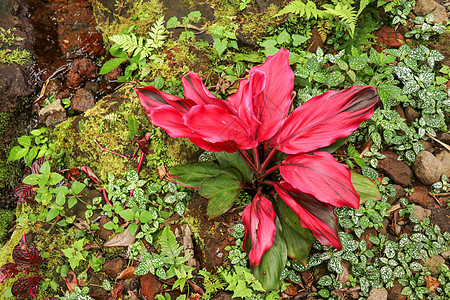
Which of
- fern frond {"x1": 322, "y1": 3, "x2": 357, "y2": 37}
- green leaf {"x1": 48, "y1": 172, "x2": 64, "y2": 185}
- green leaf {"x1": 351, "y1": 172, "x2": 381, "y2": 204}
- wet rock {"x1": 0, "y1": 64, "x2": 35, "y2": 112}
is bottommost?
green leaf {"x1": 48, "y1": 172, "x2": 64, "y2": 185}

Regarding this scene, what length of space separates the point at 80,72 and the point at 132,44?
81 centimetres

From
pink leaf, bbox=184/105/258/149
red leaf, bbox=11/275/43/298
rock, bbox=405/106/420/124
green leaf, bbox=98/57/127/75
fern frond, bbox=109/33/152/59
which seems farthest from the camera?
green leaf, bbox=98/57/127/75

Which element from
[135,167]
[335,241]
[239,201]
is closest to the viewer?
[335,241]

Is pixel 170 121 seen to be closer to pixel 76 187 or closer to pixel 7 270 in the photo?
pixel 76 187

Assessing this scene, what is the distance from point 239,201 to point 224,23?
62.6 inches

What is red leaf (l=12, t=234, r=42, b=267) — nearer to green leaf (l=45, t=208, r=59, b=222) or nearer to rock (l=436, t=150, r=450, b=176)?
green leaf (l=45, t=208, r=59, b=222)

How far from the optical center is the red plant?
→ 191cm

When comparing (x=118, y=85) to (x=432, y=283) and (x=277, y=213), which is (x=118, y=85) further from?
(x=432, y=283)

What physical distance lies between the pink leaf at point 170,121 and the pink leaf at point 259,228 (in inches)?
24.5

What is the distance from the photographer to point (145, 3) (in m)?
2.76

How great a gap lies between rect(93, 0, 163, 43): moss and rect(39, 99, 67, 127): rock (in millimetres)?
880

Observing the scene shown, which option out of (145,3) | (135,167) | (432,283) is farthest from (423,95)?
(145,3)

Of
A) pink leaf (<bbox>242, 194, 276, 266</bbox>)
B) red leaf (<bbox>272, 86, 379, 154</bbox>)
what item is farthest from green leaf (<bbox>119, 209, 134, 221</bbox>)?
red leaf (<bbox>272, 86, 379, 154</bbox>)

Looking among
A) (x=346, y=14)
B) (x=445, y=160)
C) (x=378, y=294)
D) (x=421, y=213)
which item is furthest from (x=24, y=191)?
(x=445, y=160)
